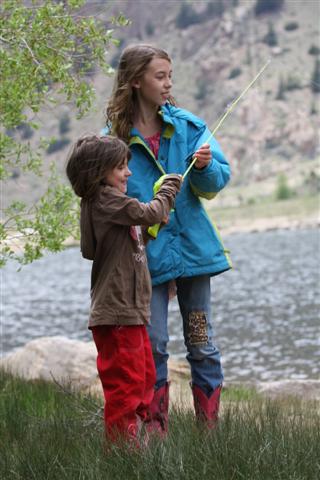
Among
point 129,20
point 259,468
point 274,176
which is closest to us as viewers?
point 259,468

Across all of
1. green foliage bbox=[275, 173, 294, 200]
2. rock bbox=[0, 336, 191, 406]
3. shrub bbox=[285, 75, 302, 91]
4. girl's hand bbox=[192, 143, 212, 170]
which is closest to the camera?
girl's hand bbox=[192, 143, 212, 170]

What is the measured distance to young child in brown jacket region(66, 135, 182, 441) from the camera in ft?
14.5

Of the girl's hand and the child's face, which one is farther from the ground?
the girl's hand

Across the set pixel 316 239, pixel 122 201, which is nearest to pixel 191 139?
pixel 122 201

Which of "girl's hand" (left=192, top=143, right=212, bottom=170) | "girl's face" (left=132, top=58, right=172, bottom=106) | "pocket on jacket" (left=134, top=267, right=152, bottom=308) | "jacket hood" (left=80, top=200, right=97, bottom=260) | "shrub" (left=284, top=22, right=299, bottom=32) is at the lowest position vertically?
"pocket on jacket" (left=134, top=267, right=152, bottom=308)

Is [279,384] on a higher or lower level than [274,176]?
lower

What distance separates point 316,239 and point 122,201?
58.7 m

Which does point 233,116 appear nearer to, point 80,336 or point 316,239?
point 316,239

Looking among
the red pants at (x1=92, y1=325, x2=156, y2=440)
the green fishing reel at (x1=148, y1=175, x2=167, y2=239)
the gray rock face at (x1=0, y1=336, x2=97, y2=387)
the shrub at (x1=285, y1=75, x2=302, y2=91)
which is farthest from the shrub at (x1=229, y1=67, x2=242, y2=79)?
the red pants at (x1=92, y1=325, x2=156, y2=440)

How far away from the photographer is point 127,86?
4.97 m

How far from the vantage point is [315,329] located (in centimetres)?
2095

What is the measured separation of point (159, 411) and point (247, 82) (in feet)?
397

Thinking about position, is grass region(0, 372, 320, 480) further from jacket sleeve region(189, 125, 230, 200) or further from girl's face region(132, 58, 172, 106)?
girl's face region(132, 58, 172, 106)

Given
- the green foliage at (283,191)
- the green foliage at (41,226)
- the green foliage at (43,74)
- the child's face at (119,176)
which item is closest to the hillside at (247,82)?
the green foliage at (283,191)
